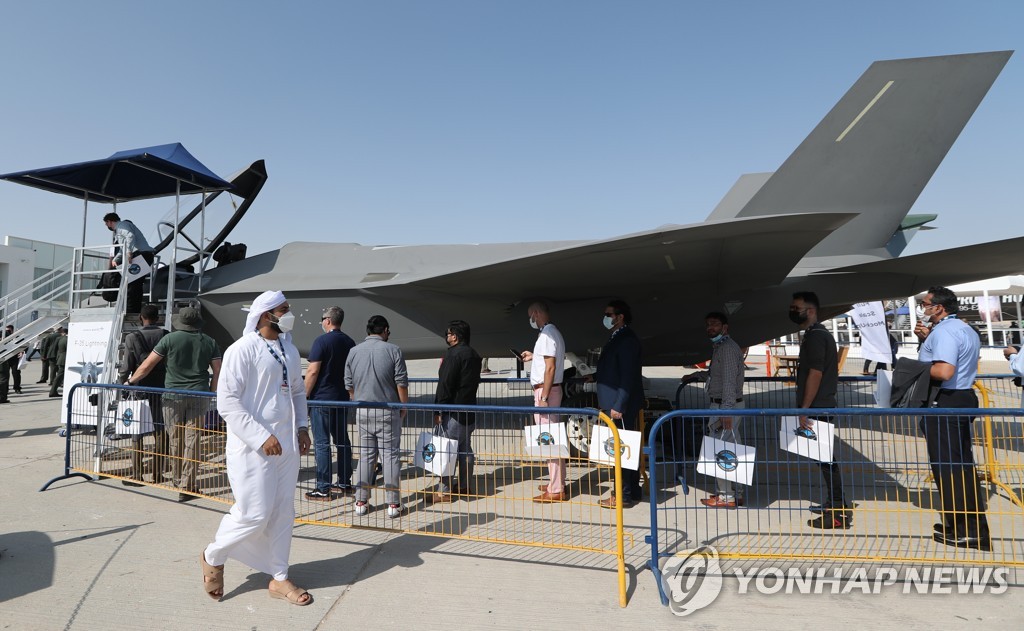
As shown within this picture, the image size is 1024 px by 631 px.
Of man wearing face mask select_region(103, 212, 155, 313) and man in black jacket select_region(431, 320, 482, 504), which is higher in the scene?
man wearing face mask select_region(103, 212, 155, 313)

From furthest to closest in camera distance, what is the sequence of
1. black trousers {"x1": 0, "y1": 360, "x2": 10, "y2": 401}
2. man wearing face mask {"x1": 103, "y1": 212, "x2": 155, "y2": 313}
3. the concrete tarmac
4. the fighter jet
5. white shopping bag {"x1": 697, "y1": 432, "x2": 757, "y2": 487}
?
black trousers {"x1": 0, "y1": 360, "x2": 10, "y2": 401}
man wearing face mask {"x1": 103, "y1": 212, "x2": 155, "y2": 313}
the fighter jet
white shopping bag {"x1": 697, "y1": 432, "x2": 757, "y2": 487}
the concrete tarmac

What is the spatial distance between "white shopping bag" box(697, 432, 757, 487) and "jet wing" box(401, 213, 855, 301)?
6.03 ft

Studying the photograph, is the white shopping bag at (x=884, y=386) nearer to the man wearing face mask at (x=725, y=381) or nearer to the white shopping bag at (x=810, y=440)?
the man wearing face mask at (x=725, y=381)

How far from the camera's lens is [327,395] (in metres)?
4.94

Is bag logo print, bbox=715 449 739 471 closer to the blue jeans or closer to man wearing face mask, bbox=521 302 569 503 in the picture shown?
man wearing face mask, bbox=521 302 569 503

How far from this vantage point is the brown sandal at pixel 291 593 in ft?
9.35

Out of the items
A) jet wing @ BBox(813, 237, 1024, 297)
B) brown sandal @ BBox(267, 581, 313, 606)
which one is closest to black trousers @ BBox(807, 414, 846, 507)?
jet wing @ BBox(813, 237, 1024, 297)

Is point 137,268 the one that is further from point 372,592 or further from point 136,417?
point 372,592

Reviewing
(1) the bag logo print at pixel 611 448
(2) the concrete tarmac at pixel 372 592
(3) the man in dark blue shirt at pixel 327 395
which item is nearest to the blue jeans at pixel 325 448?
(3) the man in dark blue shirt at pixel 327 395

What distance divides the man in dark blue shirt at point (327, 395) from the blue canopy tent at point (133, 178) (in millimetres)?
4075

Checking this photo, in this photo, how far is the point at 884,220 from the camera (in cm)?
699

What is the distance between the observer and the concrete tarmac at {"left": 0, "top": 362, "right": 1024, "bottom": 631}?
2.69 m

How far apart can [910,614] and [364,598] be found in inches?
116

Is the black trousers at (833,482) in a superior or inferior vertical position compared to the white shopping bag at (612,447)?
inferior
